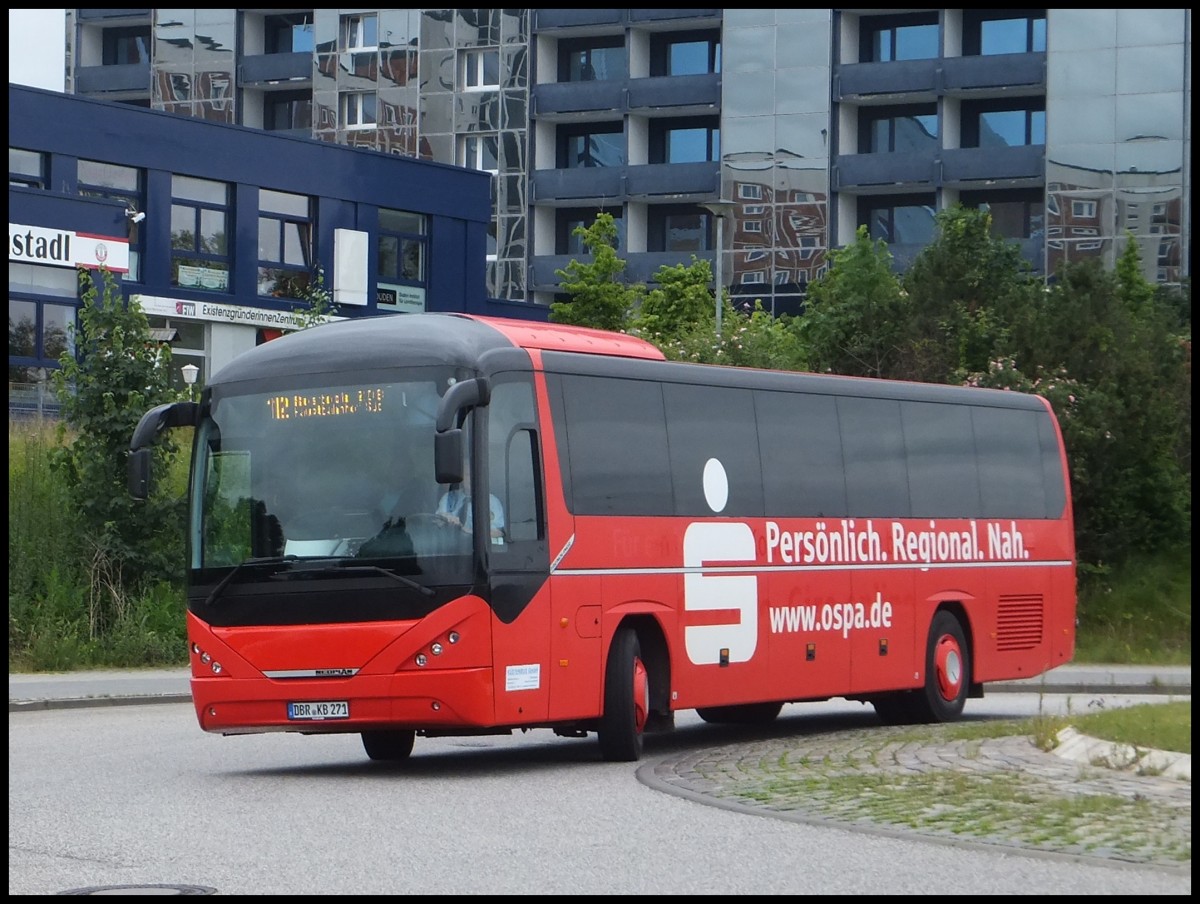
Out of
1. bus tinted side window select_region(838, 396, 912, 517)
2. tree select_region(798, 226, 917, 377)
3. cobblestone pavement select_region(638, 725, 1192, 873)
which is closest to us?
cobblestone pavement select_region(638, 725, 1192, 873)

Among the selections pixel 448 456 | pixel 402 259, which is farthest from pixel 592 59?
pixel 448 456

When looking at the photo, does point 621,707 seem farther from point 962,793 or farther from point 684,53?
point 684,53

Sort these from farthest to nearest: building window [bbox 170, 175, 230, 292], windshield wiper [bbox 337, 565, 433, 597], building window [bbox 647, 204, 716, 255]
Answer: building window [bbox 647, 204, 716, 255], building window [bbox 170, 175, 230, 292], windshield wiper [bbox 337, 565, 433, 597]

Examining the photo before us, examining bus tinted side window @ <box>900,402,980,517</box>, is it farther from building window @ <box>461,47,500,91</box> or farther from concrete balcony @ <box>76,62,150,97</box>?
concrete balcony @ <box>76,62,150,97</box>

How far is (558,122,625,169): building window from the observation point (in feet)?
267

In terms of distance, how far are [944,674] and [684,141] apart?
199 ft

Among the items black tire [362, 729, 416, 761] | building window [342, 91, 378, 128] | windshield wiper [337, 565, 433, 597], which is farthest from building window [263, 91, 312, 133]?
windshield wiper [337, 565, 433, 597]

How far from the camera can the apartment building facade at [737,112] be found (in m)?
70.8

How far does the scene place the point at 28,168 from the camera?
55.7 m

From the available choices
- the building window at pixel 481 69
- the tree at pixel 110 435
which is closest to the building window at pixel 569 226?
the building window at pixel 481 69

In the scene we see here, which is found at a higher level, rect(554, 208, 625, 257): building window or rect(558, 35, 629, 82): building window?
rect(558, 35, 629, 82): building window

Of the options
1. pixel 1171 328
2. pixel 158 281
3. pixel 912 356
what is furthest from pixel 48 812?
pixel 158 281

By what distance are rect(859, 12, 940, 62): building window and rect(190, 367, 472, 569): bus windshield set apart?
6210 centimetres

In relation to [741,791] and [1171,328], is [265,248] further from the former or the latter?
[741,791]
